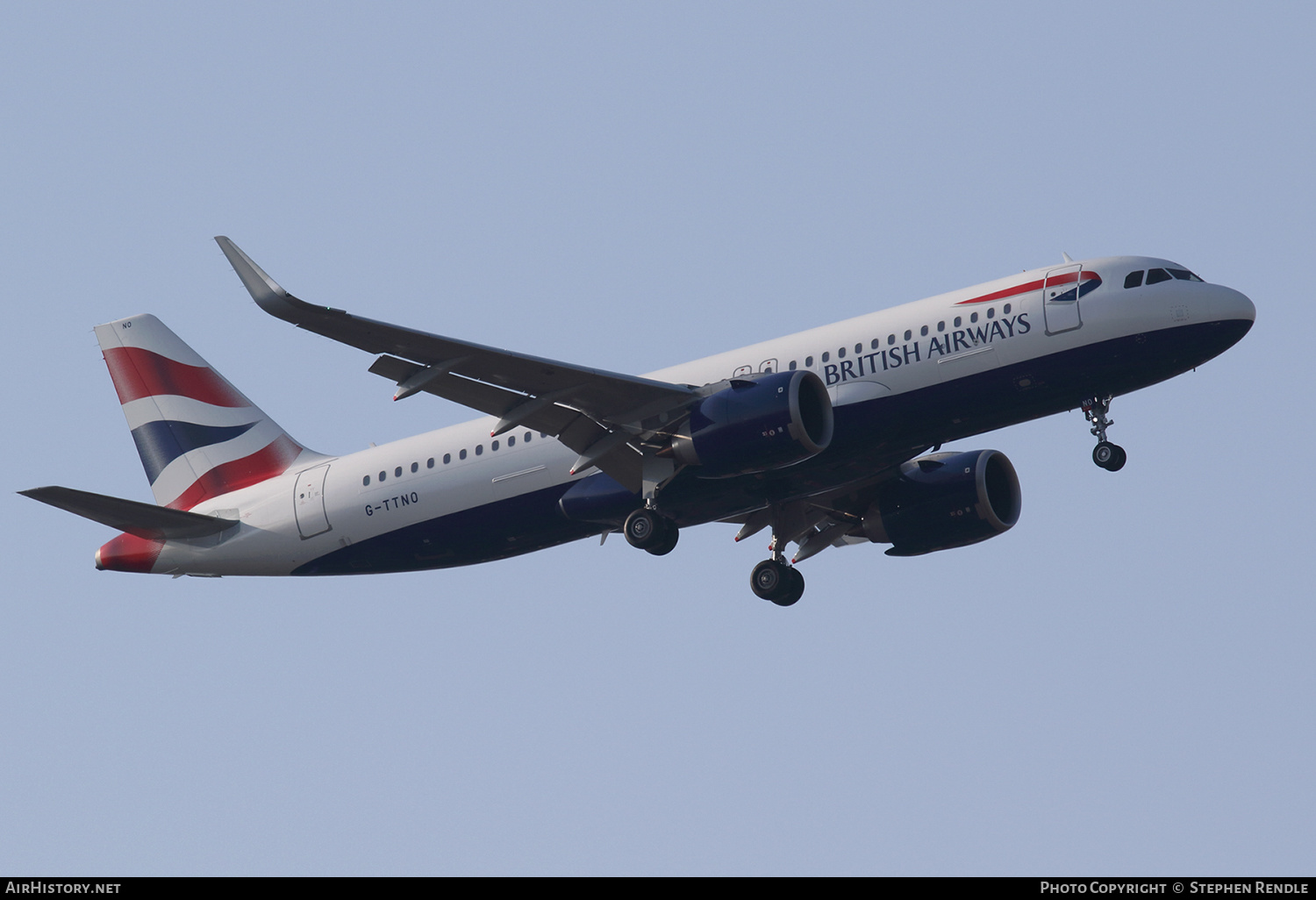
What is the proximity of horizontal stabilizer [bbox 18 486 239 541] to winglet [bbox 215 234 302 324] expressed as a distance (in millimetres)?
8297

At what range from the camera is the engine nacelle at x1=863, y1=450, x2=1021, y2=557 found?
125 ft

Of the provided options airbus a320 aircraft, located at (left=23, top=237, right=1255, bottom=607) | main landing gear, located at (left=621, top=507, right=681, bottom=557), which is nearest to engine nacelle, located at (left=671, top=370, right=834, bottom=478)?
airbus a320 aircraft, located at (left=23, top=237, right=1255, bottom=607)

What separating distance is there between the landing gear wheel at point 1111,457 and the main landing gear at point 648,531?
882 cm

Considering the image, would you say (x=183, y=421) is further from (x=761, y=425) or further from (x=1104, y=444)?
(x=1104, y=444)

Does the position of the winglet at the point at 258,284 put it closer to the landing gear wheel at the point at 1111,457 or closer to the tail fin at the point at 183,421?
the tail fin at the point at 183,421

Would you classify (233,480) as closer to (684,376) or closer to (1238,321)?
(684,376)

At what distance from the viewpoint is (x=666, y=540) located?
34.5m

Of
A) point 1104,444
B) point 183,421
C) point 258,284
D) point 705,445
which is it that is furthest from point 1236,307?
point 183,421

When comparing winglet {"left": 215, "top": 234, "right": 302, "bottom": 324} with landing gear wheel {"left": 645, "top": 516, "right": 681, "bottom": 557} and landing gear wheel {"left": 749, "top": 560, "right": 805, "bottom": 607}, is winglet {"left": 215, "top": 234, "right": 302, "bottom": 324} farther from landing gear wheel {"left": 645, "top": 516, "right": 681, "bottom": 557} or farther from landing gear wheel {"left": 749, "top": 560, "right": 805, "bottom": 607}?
landing gear wheel {"left": 749, "top": 560, "right": 805, "bottom": 607}

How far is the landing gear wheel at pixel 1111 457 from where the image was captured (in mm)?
33125

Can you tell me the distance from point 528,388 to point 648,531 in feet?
13.0

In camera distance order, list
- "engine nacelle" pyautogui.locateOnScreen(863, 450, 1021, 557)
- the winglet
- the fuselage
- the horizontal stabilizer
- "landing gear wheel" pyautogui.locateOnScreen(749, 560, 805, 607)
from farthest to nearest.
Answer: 1. "landing gear wheel" pyautogui.locateOnScreen(749, 560, 805, 607)
2. "engine nacelle" pyautogui.locateOnScreen(863, 450, 1021, 557)
3. the horizontal stabilizer
4. the fuselage
5. the winglet

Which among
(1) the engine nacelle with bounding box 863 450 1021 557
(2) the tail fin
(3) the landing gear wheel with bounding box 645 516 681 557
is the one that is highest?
(2) the tail fin

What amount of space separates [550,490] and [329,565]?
6087 millimetres
